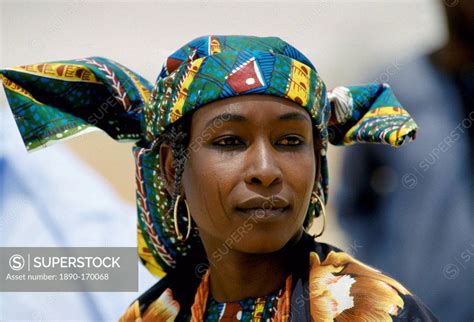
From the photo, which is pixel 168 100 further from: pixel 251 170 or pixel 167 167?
pixel 251 170

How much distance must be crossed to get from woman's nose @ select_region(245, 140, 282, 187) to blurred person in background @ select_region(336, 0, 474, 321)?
1810 millimetres

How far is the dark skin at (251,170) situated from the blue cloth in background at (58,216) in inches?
71.8

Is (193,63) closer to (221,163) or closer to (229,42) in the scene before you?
(229,42)

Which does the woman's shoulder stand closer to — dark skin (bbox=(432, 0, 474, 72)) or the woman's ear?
the woman's ear

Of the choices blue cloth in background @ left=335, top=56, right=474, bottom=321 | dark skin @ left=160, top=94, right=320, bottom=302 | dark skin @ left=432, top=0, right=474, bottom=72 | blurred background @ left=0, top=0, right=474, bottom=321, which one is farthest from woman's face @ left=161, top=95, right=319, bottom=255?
dark skin @ left=432, top=0, right=474, bottom=72

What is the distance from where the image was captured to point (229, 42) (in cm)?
193

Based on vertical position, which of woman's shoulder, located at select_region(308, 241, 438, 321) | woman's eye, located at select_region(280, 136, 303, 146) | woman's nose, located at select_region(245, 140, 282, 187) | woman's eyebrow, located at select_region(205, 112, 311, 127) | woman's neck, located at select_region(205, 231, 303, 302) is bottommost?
woman's neck, located at select_region(205, 231, 303, 302)

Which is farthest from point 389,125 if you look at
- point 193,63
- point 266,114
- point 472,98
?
point 472,98

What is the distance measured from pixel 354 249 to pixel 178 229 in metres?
1.73

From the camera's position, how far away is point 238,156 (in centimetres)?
181

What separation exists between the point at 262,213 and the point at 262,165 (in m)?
0.12

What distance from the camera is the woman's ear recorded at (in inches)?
81.7

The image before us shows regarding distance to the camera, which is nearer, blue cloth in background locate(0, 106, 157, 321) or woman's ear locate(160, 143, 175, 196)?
woman's ear locate(160, 143, 175, 196)

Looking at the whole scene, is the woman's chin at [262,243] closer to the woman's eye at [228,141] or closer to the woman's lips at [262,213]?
the woman's lips at [262,213]
